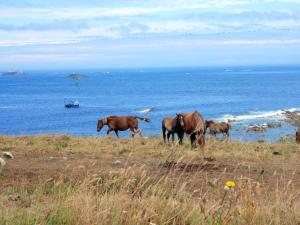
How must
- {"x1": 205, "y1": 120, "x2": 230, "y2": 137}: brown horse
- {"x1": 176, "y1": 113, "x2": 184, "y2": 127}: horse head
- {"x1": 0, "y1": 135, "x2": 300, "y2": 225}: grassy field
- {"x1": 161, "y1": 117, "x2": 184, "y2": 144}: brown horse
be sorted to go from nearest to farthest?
{"x1": 0, "y1": 135, "x2": 300, "y2": 225}: grassy field → {"x1": 176, "y1": 113, "x2": 184, "y2": 127}: horse head → {"x1": 161, "y1": 117, "x2": 184, "y2": 144}: brown horse → {"x1": 205, "y1": 120, "x2": 230, "y2": 137}: brown horse

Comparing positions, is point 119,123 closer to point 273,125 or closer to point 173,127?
point 173,127

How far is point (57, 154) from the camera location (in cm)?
1498

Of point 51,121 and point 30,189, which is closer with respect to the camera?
point 30,189

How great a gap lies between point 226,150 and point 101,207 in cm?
1168

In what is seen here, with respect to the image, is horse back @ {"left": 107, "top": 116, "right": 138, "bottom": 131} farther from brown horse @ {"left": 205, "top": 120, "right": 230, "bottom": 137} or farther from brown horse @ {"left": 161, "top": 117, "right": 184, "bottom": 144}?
brown horse @ {"left": 161, "top": 117, "right": 184, "bottom": 144}

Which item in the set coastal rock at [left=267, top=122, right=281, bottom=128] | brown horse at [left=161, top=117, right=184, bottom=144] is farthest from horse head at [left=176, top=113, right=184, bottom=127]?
coastal rock at [left=267, top=122, right=281, bottom=128]

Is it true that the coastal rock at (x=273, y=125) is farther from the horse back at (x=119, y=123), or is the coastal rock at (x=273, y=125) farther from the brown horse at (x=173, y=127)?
the brown horse at (x=173, y=127)

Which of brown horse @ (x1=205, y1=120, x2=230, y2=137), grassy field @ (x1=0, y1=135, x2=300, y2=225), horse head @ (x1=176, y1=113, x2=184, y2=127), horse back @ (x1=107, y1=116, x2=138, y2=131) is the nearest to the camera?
grassy field @ (x1=0, y1=135, x2=300, y2=225)

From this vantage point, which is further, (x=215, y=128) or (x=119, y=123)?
(x=215, y=128)

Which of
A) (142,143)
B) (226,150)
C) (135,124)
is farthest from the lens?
(135,124)

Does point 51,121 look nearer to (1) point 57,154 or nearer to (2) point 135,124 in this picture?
(2) point 135,124

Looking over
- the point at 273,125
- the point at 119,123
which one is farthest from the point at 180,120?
the point at 273,125

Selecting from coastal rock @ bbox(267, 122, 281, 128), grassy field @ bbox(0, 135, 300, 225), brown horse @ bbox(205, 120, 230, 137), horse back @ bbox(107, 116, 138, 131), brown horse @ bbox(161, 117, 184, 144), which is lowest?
coastal rock @ bbox(267, 122, 281, 128)

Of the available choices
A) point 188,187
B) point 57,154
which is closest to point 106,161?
point 57,154
